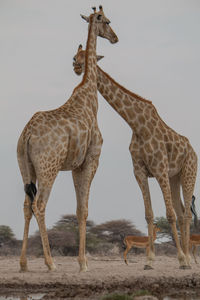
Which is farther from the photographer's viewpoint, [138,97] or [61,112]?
[138,97]

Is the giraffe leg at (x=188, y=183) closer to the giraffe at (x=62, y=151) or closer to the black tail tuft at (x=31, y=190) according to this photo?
the giraffe at (x=62, y=151)

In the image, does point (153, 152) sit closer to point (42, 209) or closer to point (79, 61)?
point (42, 209)

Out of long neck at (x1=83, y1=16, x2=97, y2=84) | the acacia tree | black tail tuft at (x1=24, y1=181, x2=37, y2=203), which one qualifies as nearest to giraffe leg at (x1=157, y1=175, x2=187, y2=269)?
long neck at (x1=83, y1=16, x2=97, y2=84)

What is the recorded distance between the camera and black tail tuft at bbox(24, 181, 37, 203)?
9375 mm

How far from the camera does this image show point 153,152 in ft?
35.0

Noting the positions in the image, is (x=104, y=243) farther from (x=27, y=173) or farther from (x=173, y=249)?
(x=27, y=173)

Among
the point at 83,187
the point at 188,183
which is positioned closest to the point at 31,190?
the point at 83,187

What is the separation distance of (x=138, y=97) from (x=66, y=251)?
10221 millimetres

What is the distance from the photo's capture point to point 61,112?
1001 centimetres

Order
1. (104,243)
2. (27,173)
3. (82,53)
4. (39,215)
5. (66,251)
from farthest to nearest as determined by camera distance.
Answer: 1. (104,243)
2. (66,251)
3. (82,53)
4. (27,173)
5. (39,215)

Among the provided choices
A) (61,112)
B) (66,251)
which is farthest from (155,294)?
(66,251)

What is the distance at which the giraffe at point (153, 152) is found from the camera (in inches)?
418

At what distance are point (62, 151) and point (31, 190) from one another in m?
0.90

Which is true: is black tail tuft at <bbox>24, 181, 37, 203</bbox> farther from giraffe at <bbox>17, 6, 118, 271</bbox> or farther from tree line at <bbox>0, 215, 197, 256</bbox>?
tree line at <bbox>0, 215, 197, 256</bbox>
